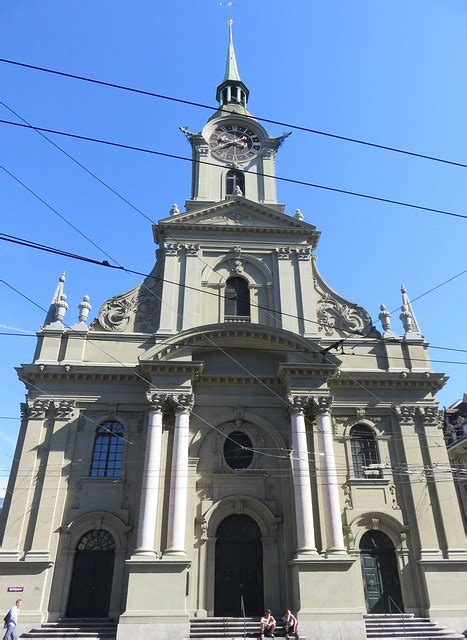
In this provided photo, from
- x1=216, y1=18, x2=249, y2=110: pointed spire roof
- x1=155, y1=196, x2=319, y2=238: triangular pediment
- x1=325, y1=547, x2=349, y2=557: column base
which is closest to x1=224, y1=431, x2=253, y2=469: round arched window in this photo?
x1=325, y1=547, x2=349, y2=557: column base

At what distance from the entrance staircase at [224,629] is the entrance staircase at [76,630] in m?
2.72

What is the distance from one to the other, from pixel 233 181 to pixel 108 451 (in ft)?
55.3

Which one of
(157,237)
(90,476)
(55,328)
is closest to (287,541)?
(90,476)

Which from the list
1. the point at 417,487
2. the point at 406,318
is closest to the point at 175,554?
the point at 417,487

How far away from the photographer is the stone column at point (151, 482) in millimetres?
17438

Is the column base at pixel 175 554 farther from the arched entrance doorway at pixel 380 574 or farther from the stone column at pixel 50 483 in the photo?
the arched entrance doorway at pixel 380 574

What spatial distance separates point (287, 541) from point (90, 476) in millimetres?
8149

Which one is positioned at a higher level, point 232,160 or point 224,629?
point 232,160

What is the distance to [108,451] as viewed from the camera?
66.5 ft

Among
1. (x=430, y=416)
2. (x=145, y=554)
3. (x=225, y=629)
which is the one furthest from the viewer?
(x=430, y=416)

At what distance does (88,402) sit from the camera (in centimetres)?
2083

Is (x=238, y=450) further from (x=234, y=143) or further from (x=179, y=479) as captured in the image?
(x=234, y=143)

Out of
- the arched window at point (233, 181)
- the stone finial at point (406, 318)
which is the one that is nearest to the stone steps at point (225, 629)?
the stone finial at point (406, 318)

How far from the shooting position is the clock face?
30.1 meters
